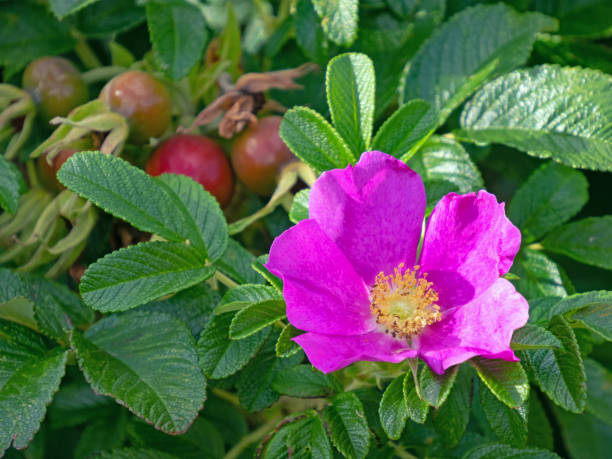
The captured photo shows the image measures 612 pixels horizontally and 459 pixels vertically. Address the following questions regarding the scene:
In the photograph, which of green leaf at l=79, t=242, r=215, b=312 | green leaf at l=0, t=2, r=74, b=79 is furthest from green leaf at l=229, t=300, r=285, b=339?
green leaf at l=0, t=2, r=74, b=79

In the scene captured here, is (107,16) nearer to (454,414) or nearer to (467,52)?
(467,52)

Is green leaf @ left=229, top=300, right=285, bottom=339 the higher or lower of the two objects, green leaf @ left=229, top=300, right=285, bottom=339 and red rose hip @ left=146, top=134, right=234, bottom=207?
the higher

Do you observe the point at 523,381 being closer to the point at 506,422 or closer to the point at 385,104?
the point at 506,422

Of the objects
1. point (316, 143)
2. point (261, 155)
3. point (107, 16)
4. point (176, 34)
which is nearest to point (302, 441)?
point (316, 143)

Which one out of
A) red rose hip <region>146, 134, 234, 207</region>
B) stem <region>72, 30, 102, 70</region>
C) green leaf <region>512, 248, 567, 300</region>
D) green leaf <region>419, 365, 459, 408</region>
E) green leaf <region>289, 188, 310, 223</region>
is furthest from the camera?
stem <region>72, 30, 102, 70</region>

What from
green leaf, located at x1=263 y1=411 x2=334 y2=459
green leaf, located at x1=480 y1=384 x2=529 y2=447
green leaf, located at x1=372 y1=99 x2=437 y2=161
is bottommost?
green leaf, located at x1=480 y1=384 x2=529 y2=447

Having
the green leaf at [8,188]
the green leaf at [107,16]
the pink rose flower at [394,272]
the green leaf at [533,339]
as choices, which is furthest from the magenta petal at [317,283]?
the green leaf at [107,16]

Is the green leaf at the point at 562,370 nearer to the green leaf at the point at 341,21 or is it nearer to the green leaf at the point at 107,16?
the green leaf at the point at 341,21

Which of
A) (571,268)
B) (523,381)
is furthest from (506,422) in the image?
(571,268)

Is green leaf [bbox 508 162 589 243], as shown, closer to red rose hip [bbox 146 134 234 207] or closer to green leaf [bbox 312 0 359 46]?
green leaf [bbox 312 0 359 46]
